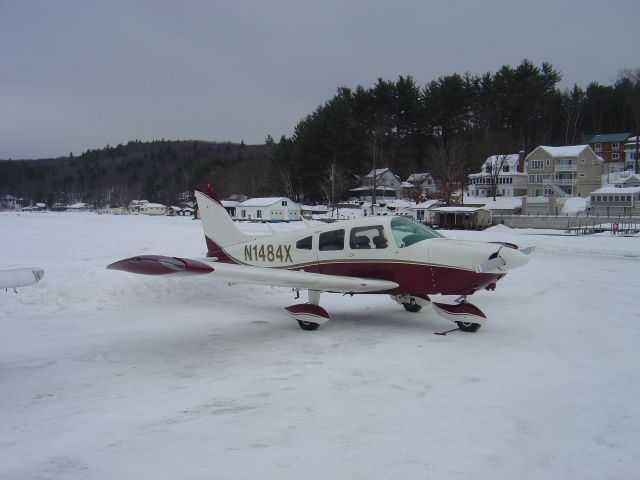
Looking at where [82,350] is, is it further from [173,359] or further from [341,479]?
[341,479]

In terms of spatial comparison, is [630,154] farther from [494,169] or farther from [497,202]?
[497,202]

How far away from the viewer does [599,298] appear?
1120 centimetres

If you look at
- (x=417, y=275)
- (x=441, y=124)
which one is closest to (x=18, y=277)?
(x=417, y=275)

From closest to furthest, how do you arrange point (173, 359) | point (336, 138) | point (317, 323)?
point (173, 359), point (317, 323), point (336, 138)

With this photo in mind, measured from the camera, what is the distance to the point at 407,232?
29.5ft

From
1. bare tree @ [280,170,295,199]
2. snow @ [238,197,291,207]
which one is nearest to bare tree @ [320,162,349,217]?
snow @ [238,197,291,207]

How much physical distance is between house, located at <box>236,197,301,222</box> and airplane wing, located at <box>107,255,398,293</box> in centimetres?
5758

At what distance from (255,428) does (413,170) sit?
3337 inches

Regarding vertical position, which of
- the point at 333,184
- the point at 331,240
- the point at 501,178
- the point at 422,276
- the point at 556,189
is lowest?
the point at 422,276

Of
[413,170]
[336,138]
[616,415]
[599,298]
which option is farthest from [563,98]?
[616,415]

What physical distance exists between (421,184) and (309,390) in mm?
73558

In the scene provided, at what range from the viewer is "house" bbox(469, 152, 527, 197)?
69625 millimetres

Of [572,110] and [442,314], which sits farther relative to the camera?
[572,110]

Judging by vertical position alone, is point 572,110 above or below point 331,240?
above
